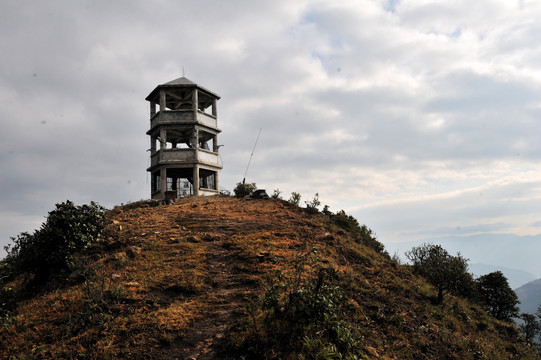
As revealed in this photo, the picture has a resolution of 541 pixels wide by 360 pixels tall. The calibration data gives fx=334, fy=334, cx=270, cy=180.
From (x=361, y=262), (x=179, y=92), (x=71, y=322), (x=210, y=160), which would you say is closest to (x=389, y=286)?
(x=361, y=262)

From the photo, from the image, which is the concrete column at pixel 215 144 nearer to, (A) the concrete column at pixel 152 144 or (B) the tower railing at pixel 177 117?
(B) the tower railing at pixel 177 117

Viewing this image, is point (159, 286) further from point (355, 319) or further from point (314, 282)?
point (355, 319)

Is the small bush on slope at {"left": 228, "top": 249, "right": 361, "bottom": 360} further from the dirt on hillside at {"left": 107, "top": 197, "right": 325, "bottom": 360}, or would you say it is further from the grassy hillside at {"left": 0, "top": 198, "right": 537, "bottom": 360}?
the dirt on hillside at {"left": 107, "top": 197, "right": 325, "bottom": 360}

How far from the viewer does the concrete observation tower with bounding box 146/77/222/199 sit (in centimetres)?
2686

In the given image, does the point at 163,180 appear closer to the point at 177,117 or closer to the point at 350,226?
the point at 177,117

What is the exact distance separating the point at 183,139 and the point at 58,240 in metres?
19.8

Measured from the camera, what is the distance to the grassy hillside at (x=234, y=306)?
7.31m

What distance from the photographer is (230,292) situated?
9.79 m

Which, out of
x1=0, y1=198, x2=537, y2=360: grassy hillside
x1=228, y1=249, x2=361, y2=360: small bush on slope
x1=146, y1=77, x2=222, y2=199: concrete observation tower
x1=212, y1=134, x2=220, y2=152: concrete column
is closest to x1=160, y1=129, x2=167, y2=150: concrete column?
x1=146, y1=77, x2=222, y2=199: concrete observation tower

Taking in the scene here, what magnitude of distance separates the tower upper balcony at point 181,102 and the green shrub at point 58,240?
51.7 ft

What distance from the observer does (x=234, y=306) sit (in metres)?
8.89

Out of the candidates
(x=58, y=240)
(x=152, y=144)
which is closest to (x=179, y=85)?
(x=152, y=144)

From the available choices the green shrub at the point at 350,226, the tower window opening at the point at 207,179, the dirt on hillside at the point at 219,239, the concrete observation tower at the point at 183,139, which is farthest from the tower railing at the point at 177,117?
the green shrub at the point at 350,226

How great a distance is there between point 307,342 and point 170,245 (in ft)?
26.3
